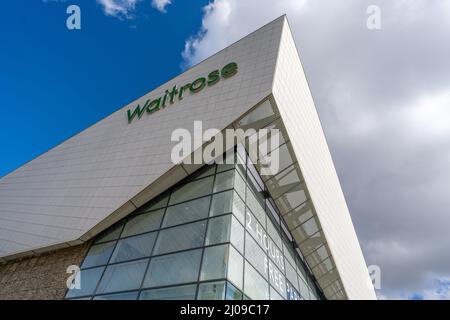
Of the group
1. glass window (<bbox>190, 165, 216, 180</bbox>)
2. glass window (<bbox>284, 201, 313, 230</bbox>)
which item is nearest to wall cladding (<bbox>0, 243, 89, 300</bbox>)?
glass window (<bbox>190, 165, 216, 180</bbox>)

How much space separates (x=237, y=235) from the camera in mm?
8641

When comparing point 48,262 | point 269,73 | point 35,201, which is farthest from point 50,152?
point 269,73

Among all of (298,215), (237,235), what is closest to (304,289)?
(298,215)

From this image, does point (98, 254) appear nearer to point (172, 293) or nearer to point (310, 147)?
point (172, 293)

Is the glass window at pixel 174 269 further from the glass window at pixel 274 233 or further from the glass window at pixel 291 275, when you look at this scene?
the glass window at pixel 291 275

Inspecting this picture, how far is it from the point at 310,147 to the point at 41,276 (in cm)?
1172

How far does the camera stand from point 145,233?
9875mm

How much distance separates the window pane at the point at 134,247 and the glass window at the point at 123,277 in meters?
0.24

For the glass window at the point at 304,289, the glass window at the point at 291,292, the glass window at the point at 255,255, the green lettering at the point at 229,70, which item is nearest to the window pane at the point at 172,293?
the glass window at the point at 255,255

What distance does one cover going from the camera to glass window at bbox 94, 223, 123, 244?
34.4ft

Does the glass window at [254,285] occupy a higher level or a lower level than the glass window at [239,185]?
lower

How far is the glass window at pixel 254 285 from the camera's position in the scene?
8.17 meters

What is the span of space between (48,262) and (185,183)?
579cm

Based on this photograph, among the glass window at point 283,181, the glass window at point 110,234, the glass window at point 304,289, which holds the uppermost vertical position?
the glass window at point 283,181
